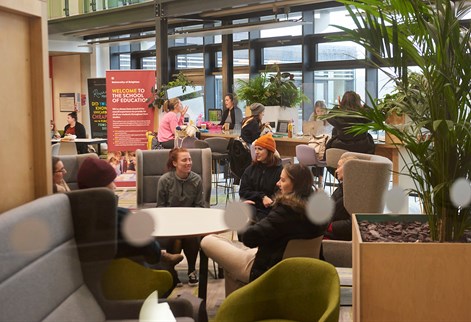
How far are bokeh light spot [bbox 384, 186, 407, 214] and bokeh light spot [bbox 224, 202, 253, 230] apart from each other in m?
1.00

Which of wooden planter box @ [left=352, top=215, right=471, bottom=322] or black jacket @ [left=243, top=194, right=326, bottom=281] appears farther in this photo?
black jacket @ [left=243, top=194, right=326, bottom=281]

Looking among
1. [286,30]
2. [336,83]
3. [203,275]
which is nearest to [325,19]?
[286,30]

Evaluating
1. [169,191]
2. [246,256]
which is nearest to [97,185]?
[246,256]

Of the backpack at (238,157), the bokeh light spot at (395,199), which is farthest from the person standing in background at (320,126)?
the bokeh light spot at (395,199)

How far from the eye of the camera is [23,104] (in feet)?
9.36

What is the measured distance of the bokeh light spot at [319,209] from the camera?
4.32 meters

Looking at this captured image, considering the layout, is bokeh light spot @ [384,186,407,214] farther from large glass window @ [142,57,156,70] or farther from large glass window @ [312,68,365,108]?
large glass window @ [142,57,156,70]

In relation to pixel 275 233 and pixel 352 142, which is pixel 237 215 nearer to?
pixel 275 233

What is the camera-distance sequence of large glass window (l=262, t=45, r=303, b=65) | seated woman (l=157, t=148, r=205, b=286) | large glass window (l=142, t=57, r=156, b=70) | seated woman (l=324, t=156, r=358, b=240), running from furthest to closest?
large glass window (l=142, t=57, r=156, b=70)
large glass window (l=262, t=45, r=303, b=65)
seated woman (l=157, t=148, r=205, b=286)
seated woman (l=324, t=156, r=358, b=240)

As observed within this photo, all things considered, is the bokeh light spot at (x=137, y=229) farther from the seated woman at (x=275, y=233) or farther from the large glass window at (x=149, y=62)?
the large glass window at (x=149, y=62)

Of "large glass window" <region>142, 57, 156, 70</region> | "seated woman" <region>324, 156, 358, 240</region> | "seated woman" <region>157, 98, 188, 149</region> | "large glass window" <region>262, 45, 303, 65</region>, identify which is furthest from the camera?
"large glass window" <region>142, 57, 156, 70</region>

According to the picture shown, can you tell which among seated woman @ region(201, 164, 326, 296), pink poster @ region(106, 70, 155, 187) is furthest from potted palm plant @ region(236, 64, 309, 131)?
seated woman @ region(201, 164, 326, 296)

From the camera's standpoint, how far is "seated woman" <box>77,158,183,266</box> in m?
3.36

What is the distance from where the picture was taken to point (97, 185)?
3.40 meters
